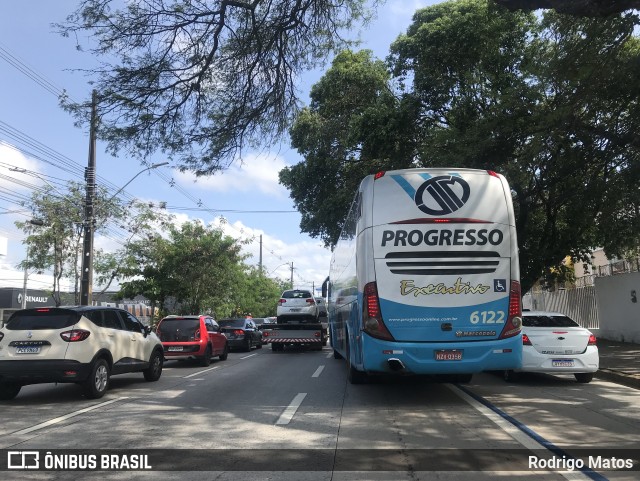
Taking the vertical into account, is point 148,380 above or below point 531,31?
below

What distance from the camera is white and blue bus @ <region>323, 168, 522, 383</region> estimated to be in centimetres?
826

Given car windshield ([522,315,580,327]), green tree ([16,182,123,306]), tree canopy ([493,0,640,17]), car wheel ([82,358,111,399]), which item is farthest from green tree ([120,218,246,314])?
tree canopy ([493,0,640,17])

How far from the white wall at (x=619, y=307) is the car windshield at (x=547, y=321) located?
859cm

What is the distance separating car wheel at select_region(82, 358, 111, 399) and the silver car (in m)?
13.2

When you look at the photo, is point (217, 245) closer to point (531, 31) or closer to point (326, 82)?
point (326, 82)

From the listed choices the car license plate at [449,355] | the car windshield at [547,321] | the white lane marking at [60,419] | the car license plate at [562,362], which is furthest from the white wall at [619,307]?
the white lane marking at [60,419]

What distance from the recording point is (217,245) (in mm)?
29953

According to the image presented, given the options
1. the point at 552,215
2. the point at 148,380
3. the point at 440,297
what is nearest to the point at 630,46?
the point at 552,215

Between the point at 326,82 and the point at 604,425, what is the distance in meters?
16.1

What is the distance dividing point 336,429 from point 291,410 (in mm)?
1541

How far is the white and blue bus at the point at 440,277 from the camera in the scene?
8.26 meters

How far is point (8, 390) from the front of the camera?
9.66m

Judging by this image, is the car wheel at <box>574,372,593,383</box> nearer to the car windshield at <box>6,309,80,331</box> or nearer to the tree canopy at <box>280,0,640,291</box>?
the tree canopy at <box>280,0,640,291</box>

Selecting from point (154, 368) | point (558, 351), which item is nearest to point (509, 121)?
point (558, 351)
